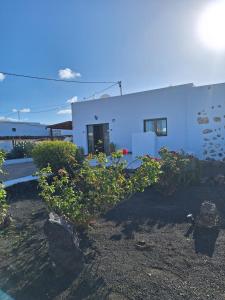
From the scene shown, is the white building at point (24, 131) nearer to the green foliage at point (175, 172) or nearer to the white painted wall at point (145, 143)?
the white painted wall at point (145, 143)

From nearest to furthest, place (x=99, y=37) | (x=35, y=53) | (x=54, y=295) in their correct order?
1. (x=54, y=295)
2. (x=99, y=37)
3. (x=35, y=53)

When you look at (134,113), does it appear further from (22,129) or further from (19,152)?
(22,129)

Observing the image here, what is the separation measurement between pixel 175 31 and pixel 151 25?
85cm

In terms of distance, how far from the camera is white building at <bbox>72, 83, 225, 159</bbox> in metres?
12.5

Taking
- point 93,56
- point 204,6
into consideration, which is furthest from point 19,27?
point 204,6

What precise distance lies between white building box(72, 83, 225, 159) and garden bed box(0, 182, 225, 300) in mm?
7424

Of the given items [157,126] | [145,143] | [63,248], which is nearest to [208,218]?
[63,248]

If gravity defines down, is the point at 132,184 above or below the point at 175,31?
below

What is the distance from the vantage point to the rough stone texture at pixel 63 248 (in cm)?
342

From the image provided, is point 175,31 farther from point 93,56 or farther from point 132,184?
point 132,184

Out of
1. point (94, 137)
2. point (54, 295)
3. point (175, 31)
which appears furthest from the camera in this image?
point (94, 137)

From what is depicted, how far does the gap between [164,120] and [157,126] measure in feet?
1.76

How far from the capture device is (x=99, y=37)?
35.8 feet

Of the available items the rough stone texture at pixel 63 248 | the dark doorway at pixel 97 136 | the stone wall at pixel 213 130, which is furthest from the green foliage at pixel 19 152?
the rough stone texture at pixel 63 248
